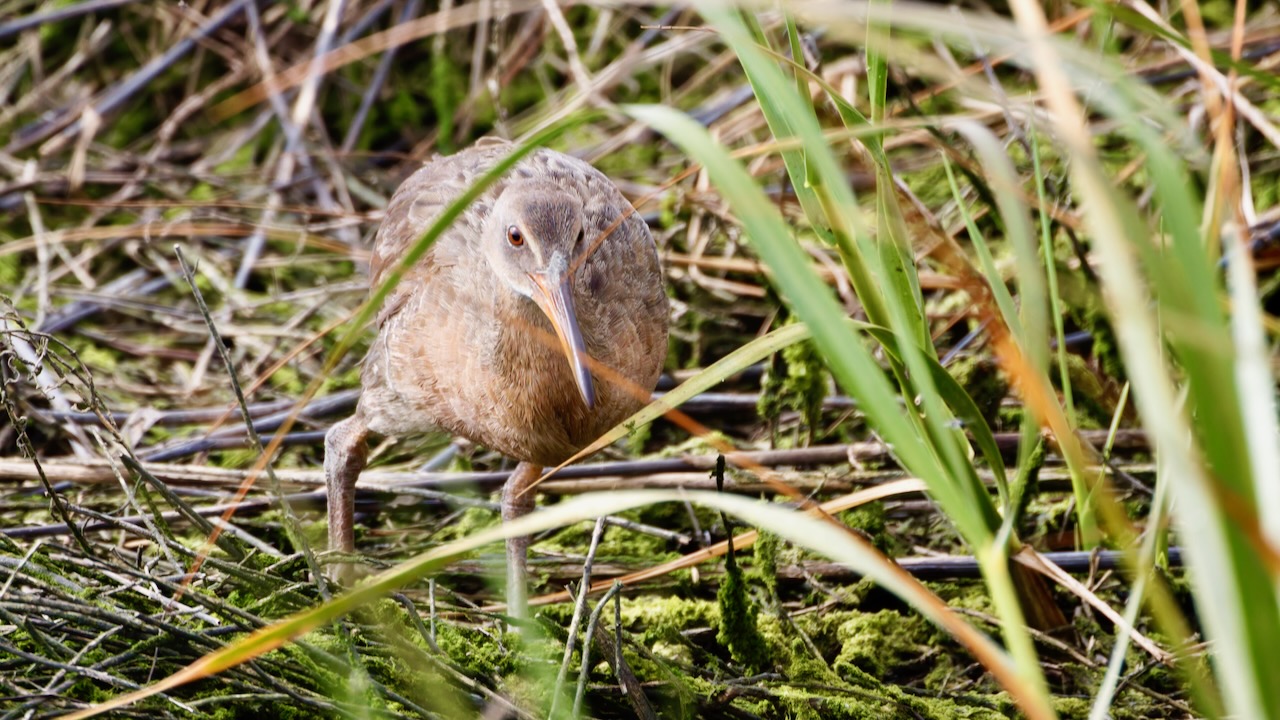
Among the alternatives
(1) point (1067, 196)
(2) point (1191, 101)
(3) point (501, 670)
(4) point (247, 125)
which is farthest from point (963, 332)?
(4) point (247, 125)

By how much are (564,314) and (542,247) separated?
255 mm

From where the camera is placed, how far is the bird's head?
131 inches

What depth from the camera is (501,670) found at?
A: 3.07 metres

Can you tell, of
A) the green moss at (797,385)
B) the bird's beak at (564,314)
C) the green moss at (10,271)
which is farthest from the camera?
the green moss at (10,271)

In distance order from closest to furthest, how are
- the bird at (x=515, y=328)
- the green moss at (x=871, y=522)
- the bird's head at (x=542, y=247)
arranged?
the bird's head at (x=542, y=247) → the bird at (x=515, y=328) → the green moss at (x=871, y=522)

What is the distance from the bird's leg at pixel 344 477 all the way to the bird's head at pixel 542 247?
0.92m

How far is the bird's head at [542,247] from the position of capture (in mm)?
3332

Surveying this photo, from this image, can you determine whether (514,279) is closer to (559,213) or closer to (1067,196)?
(559,213)

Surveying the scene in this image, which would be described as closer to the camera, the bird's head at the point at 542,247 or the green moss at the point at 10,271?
the bird's head at the point at 542,247

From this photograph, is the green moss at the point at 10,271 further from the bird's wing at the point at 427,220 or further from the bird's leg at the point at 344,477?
the bird's leg at the point at 344,477

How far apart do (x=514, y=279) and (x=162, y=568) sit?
49.3 inches

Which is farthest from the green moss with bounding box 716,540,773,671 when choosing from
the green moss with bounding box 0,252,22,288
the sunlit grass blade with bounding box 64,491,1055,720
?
the green moss with bounding box 0,252,22,288

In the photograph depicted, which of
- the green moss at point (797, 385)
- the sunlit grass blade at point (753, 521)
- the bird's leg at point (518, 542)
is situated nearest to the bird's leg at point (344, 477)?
the bird's leg at point (518, 542)

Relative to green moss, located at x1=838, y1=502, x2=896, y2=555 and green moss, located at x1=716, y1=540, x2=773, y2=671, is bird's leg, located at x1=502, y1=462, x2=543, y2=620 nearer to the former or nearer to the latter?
green moss, located at x1=716, y1=540, x2=773, y2=671
